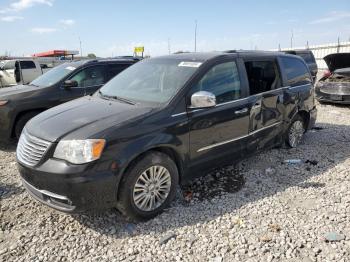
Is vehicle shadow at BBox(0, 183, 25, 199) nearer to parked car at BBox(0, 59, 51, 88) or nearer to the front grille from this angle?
the front grille

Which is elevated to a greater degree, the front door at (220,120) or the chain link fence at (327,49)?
the chain link fence at (327,49)

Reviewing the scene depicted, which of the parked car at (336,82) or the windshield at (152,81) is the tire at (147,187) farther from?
the parked car at (336,82)

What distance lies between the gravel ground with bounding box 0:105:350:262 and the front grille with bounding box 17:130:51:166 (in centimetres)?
74

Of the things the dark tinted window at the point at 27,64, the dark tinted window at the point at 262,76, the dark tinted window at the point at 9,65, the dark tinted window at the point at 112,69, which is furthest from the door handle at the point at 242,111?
the dark tinted window at the point at 9,65

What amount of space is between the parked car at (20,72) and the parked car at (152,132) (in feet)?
43.5

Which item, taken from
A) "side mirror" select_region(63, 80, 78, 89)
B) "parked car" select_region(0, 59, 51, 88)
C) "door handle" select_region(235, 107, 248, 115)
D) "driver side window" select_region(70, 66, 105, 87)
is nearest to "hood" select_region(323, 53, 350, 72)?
"door handle" select_region(235, 107, 248, 115)

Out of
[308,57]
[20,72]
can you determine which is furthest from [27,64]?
[308,57]

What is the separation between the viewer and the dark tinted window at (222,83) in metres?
4.06

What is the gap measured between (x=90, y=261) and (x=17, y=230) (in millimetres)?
1028

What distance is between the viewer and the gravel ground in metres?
3.08

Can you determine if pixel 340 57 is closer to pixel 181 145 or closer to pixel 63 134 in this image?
pixel 181 145

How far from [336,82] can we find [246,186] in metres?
6.98

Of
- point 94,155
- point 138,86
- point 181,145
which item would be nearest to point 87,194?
point 94,155

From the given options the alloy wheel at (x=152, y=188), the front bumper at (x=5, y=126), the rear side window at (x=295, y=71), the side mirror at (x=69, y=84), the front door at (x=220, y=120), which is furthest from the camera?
the side mirror at (x=69, y=84)
